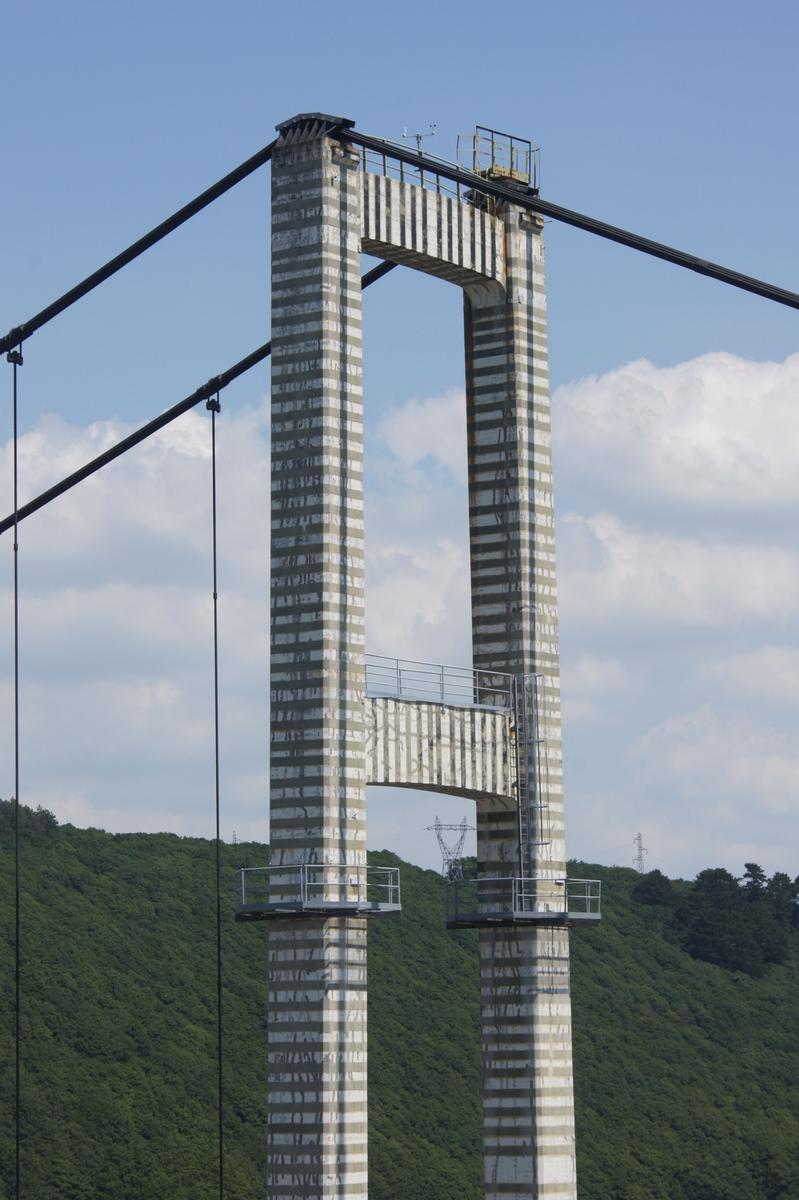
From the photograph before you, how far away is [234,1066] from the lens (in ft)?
310

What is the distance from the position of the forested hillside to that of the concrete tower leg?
42174 mm

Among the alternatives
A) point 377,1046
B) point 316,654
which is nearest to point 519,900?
point 316,654

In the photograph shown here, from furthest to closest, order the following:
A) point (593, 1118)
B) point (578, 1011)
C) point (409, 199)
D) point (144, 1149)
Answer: point (578, 1011), point (593, 1118), point (144, 1149), point (409, 199)

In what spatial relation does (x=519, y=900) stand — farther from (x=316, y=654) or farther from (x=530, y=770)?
(x=316, y=654)

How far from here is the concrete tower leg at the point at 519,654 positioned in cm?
4556

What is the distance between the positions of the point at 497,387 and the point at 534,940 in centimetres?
1198

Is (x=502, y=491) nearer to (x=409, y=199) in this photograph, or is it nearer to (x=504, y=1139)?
(x=409, y=199)

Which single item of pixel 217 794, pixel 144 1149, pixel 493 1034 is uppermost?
pixel 217 794

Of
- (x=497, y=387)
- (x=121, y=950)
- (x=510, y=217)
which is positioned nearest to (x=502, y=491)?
(x=497, y=387)

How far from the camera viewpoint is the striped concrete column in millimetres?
40344

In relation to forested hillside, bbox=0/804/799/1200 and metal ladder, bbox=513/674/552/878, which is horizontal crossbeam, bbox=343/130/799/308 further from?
forested hillside, bbox=0/804/799/1200

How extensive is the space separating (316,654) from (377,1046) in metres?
61.4

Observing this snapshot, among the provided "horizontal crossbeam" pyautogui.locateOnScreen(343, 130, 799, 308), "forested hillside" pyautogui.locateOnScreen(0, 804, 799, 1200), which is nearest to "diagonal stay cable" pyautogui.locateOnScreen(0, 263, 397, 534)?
"horizontal crossbeam" pyautogui.locateOnScreen(343, 130, 799, 308)

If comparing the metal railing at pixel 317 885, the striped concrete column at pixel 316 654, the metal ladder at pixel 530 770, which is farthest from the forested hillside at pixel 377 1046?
the metal railing at pixel 317 885
